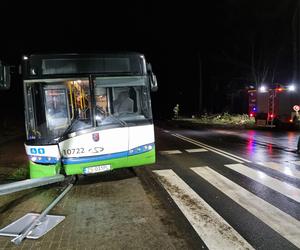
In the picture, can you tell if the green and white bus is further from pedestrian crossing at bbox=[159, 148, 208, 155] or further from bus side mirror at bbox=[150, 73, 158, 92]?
pedestrian crossing at bbox=[159, 148, 208, 155]

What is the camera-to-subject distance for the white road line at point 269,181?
7166 mm

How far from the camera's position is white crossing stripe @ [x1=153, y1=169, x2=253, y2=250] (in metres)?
4.75

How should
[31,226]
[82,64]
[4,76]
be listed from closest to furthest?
[31,226] < [4,76] < [82,64]

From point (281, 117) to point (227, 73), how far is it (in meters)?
14.4

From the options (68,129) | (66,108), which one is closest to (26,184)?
(68,129)

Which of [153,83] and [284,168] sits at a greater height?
[153,83]

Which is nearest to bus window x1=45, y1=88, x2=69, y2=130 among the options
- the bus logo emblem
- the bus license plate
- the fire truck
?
the bus logo emblem

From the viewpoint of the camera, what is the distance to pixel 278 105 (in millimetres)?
23922

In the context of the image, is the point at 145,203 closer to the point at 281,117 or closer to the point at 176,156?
the point at 176,156

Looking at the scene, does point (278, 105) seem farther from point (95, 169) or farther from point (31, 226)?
point (31, 226)

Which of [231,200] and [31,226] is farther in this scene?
[231,200]

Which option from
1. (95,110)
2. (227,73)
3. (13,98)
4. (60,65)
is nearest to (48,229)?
(95,110)

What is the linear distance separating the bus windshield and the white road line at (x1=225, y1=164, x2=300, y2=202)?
3.79 metres

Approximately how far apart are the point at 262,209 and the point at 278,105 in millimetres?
19357
